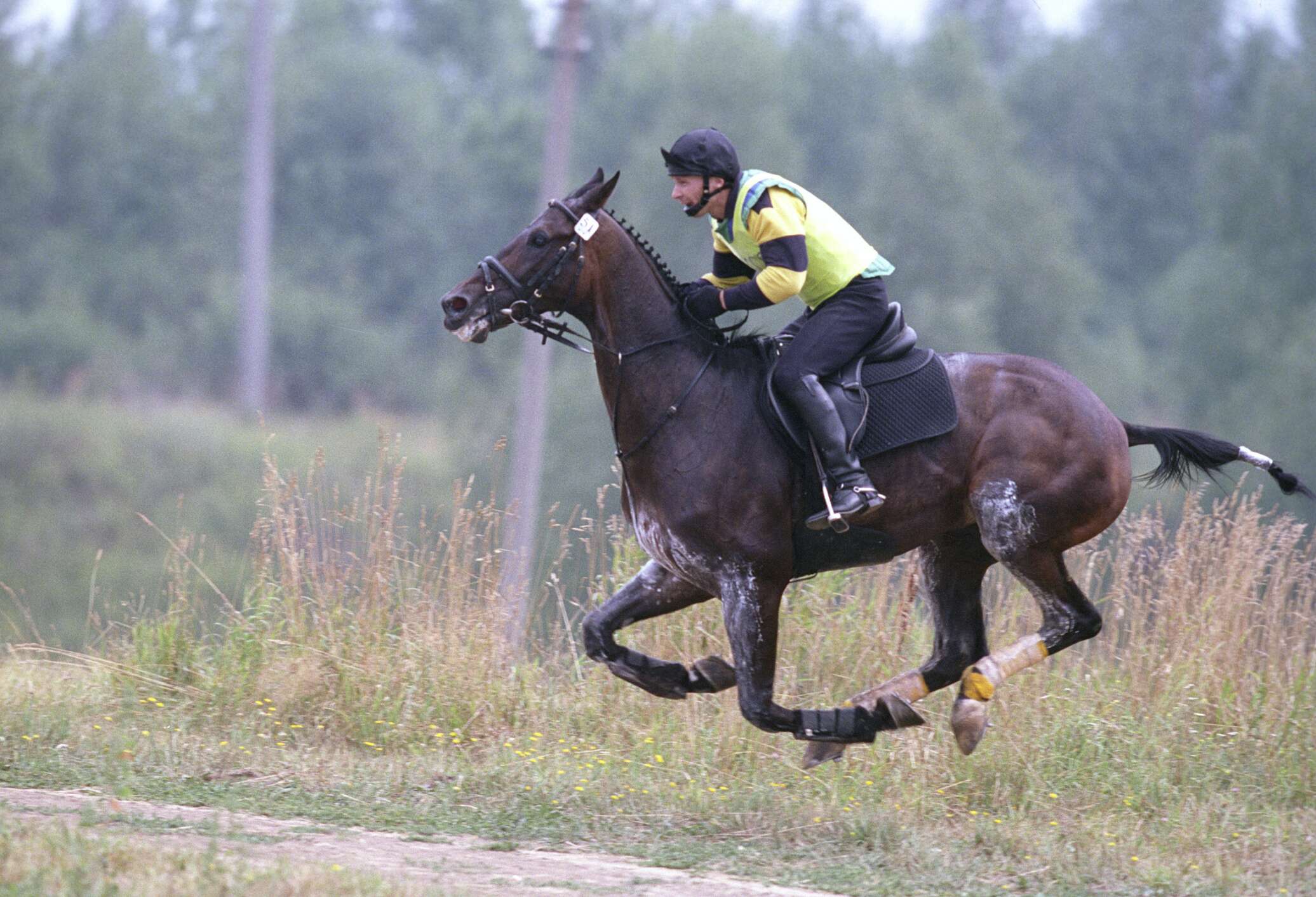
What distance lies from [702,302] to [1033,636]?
225cm

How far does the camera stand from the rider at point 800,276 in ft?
22.2

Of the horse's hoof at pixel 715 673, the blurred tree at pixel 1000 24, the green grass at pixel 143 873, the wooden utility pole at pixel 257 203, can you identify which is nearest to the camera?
the green grass at pixel 143 873

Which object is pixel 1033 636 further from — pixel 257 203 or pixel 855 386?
pixel 257 203

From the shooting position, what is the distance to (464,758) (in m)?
7.71

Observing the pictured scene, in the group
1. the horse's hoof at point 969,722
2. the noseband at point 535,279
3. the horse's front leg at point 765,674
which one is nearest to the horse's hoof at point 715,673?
the horse's front leg at point 765,674

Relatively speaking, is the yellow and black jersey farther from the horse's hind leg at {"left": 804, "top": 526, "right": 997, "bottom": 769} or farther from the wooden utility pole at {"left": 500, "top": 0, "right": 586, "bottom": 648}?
the wooden utility pole at {"left": 500, "top": 0, "right": 586, "bottom": 648}

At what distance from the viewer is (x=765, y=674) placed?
22.9ft

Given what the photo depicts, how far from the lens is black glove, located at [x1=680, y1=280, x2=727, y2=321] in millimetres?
7230

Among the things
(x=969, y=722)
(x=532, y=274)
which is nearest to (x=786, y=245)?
(x=532, y=274)

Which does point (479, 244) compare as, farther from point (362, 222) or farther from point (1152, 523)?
point (1152, 523)

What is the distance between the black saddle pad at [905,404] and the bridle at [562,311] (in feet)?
2.62

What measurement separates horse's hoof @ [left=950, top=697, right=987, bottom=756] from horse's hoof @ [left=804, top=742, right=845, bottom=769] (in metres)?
0.55

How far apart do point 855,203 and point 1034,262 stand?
189 inches

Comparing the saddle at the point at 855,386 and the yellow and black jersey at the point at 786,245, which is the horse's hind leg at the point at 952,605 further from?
the yellow and black jersey at the point at 786,245
